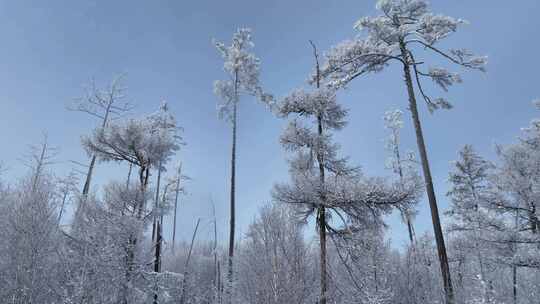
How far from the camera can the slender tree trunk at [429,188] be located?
348 inches

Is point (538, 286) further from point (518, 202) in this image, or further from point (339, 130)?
point (339, 130)

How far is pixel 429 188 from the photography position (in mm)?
10000

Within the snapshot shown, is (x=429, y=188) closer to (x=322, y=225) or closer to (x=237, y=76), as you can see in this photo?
(x=322, y=225)

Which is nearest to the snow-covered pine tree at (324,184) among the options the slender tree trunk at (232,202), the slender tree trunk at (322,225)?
the slender tree trunk at (322,225)

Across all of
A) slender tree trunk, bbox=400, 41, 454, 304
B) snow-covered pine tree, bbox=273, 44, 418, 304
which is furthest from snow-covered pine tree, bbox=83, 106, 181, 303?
slender tree trunk, bbox=400, 41, 454, 304

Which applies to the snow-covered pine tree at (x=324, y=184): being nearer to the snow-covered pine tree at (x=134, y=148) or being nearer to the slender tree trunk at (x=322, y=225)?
the slender tree trunk at (x=322, y=225)

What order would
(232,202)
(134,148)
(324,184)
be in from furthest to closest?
(232,202)
(134,148)
(324,184)

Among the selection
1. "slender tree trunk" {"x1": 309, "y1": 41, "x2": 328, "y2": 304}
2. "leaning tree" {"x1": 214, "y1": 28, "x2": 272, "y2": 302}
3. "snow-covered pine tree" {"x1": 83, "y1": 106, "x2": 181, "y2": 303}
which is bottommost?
"slender tree trunk" {"x1": 309, "y1": 41, "x2": 328, "y2": 304}

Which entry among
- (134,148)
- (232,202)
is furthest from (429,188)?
(134,148)

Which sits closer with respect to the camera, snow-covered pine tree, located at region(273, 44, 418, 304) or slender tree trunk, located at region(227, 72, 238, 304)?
snow-covered pine tree, located at region(273, 44, 418, 304)

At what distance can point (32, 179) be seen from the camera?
12438 millimetres

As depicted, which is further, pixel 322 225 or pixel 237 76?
pixel 237 76

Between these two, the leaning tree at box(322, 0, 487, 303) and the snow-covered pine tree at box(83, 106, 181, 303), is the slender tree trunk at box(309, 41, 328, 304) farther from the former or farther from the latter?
the snow-covered pine tree at box(83, 106, 181, 303)

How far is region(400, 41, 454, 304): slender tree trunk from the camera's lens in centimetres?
884
